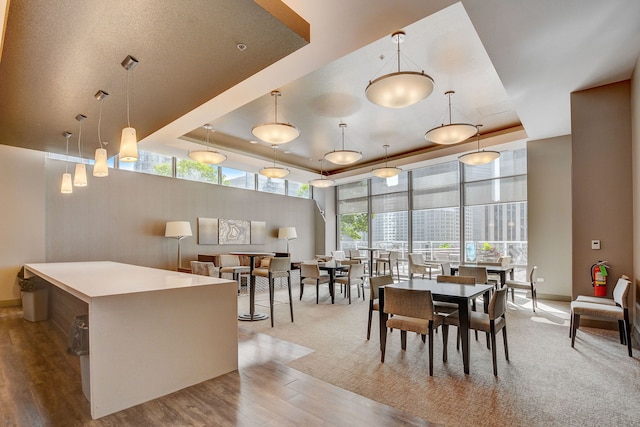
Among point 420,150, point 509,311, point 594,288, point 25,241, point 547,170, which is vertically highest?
point 420,150

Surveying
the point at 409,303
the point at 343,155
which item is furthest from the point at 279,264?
the point at 343,155

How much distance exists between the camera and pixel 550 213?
21.7 feet

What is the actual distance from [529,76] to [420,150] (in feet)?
13.4

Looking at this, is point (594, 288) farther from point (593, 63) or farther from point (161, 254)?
point (161, 254)

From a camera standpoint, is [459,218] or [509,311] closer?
[509,311]

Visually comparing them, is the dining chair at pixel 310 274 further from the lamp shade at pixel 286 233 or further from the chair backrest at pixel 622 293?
the chair backrest at pixel 622 293

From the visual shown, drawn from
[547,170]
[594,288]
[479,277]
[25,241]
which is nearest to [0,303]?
[25,241]

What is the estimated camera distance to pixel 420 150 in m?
8.21

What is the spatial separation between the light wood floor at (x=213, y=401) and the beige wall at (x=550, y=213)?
5.94 m

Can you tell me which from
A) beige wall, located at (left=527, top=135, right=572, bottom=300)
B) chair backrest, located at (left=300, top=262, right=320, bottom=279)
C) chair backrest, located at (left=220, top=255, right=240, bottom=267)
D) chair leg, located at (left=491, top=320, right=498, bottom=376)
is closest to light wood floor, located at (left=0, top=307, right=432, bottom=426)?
chair leg, located at (left=491, top=320, right=498, bottom=376)

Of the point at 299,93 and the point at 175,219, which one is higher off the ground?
the point at 299,93

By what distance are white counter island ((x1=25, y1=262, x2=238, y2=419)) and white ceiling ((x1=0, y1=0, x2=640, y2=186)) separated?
Result: 196 cm

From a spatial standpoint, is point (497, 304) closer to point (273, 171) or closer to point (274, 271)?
point (274, 271)

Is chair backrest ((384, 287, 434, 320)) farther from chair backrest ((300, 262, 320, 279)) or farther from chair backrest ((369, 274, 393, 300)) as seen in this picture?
chair backrest ((300, 262, 320, 279))
